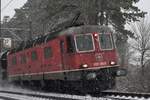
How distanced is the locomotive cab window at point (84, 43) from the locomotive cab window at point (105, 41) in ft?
1.62

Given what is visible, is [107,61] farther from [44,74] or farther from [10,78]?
[10,78]

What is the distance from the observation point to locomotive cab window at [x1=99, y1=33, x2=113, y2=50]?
69.2 ft

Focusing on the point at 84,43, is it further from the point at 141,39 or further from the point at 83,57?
the point at 141,39

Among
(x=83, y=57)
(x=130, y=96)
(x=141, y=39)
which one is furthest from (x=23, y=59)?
(x=141, y=39)

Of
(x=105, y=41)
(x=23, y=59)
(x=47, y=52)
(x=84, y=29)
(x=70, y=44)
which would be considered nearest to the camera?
(x=70, y=44)

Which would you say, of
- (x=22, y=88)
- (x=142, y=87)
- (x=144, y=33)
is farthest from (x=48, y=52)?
(x=144, y=33)

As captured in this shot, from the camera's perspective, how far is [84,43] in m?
20.9

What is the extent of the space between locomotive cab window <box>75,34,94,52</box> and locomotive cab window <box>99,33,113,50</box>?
49cm

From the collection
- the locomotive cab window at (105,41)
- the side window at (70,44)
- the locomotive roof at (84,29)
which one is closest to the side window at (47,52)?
the locomotive roof at (84,29)

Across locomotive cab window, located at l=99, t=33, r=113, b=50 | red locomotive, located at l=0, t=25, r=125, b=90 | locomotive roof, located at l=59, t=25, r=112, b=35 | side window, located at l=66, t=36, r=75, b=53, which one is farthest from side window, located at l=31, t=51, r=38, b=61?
locomotive cab window, located at l=99, t=33, r=113, b=50

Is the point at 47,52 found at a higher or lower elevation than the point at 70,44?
lower

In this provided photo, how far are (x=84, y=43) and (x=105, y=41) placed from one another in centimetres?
105

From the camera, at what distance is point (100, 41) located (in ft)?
69.4

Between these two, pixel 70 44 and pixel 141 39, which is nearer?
pixel 70 44
